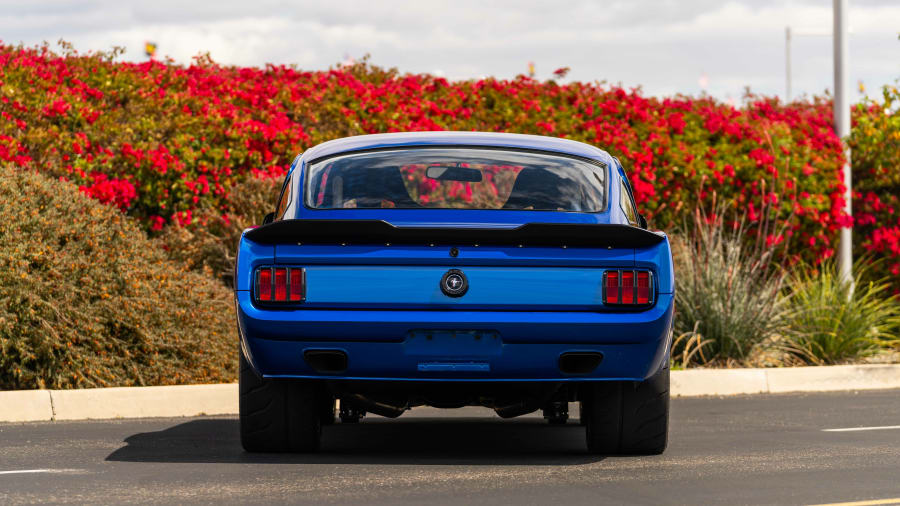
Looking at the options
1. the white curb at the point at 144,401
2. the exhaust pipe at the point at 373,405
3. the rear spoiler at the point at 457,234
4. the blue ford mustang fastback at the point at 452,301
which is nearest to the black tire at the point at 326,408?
the exhaust pipe at the point at 373,405

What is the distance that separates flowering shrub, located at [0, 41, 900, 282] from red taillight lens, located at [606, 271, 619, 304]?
8.02 m

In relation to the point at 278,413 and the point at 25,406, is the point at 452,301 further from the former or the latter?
the point at 25,406

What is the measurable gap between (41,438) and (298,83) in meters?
8.54

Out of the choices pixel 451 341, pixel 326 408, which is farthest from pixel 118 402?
pixel 451 341

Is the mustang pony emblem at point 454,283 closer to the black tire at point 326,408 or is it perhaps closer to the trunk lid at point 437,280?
the trunk lid at point 437,280

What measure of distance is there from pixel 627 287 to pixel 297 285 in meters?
1.60

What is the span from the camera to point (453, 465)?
7.09 meters

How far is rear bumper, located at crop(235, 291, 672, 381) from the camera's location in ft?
21.6

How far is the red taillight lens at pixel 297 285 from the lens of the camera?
6.64 m

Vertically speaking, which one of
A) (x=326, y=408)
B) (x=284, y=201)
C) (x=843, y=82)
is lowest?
(x=326, y=408)

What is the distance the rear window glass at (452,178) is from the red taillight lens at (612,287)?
75 centimetres

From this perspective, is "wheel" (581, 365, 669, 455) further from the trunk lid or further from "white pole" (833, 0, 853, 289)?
"white pole" (833, 0, 853, 289)

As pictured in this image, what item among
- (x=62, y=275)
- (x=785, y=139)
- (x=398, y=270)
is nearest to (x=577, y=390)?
(x=398, y=270)

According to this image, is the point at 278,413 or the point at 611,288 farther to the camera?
the point at 278,413
